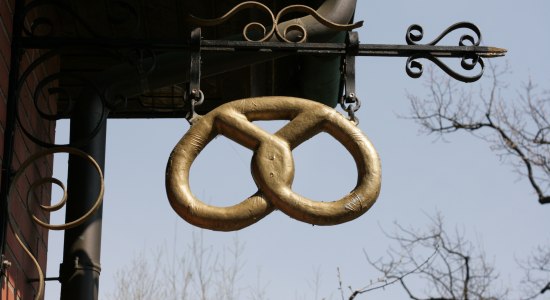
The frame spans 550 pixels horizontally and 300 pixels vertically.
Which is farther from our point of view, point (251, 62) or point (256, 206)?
point (251, 62)

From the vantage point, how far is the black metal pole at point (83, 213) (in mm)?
3193

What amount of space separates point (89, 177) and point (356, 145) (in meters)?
1.02

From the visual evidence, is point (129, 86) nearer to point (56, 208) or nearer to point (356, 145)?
point (56, 208)

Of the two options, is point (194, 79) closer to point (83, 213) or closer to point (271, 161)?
point (271, 161)

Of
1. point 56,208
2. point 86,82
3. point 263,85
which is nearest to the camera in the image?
point 56,208

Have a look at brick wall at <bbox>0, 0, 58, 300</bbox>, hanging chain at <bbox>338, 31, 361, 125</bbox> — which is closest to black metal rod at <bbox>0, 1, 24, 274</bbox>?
brick wall at <bbox>0, 0, 58, 300</bbox>

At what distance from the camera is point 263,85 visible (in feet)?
14.4

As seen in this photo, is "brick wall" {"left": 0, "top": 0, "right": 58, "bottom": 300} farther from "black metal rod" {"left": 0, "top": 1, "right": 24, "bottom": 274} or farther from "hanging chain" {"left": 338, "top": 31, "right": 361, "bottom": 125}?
"hanging chain" {"left": 338, "top": 31, "right": 361, "bottom": 125}

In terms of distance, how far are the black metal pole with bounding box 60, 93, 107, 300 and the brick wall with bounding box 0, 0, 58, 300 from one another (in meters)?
0.13

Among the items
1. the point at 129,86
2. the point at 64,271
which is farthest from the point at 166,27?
the point at 64,271

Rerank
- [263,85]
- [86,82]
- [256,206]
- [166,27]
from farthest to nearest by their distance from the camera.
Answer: [263,85]
[166,27]
[86,82]
[256,206]

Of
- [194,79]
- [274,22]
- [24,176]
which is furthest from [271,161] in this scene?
[24,176]

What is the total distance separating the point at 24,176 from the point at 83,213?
0.22 m

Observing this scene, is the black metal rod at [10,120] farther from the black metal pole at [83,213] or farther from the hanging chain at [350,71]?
the hanging chain at [350,71]
